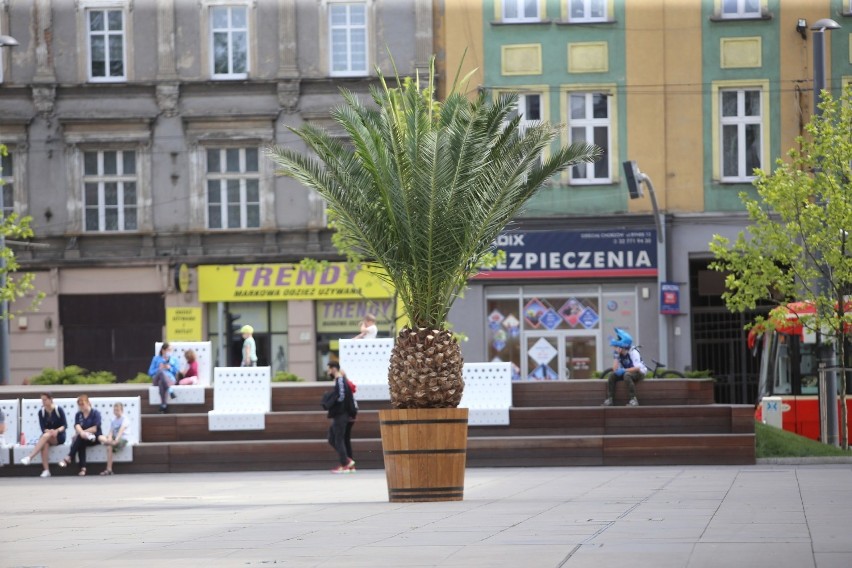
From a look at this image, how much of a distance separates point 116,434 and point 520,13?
58.8ft

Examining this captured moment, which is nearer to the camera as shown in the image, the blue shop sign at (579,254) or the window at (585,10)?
the blue shop sign at (579,254)

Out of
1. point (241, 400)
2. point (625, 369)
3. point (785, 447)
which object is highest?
point (625, 369)

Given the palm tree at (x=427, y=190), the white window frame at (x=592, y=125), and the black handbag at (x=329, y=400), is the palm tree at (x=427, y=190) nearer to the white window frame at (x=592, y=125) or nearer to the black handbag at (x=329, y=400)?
the black handbag at (x=329, y=400)

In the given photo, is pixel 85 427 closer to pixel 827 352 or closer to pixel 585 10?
pixel 827 352

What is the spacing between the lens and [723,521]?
13922 millimetres

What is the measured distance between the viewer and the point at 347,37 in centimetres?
4144

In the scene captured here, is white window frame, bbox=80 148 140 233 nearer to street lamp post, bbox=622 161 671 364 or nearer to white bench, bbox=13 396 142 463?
street lamp post, bbox=622 161 671 364

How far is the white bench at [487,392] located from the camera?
27.0m

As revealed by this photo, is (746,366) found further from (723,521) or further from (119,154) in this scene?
(723,521)

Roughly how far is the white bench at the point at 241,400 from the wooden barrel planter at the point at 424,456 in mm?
9836

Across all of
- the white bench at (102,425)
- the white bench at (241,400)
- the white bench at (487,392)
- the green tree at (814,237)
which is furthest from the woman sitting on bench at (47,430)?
the green tree at (814,237)

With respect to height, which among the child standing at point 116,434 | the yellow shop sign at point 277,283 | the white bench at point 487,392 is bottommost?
the child standing at point 116,434

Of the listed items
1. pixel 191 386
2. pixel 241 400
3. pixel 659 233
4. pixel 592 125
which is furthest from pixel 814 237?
pixel 592 125

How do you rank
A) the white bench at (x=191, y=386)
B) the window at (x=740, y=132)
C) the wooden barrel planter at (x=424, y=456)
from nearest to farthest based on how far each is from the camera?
the wooden barrel planter at (x=424, y=456)
the white bench at (x=191, y=386)
the window at (x=740, y=132)
